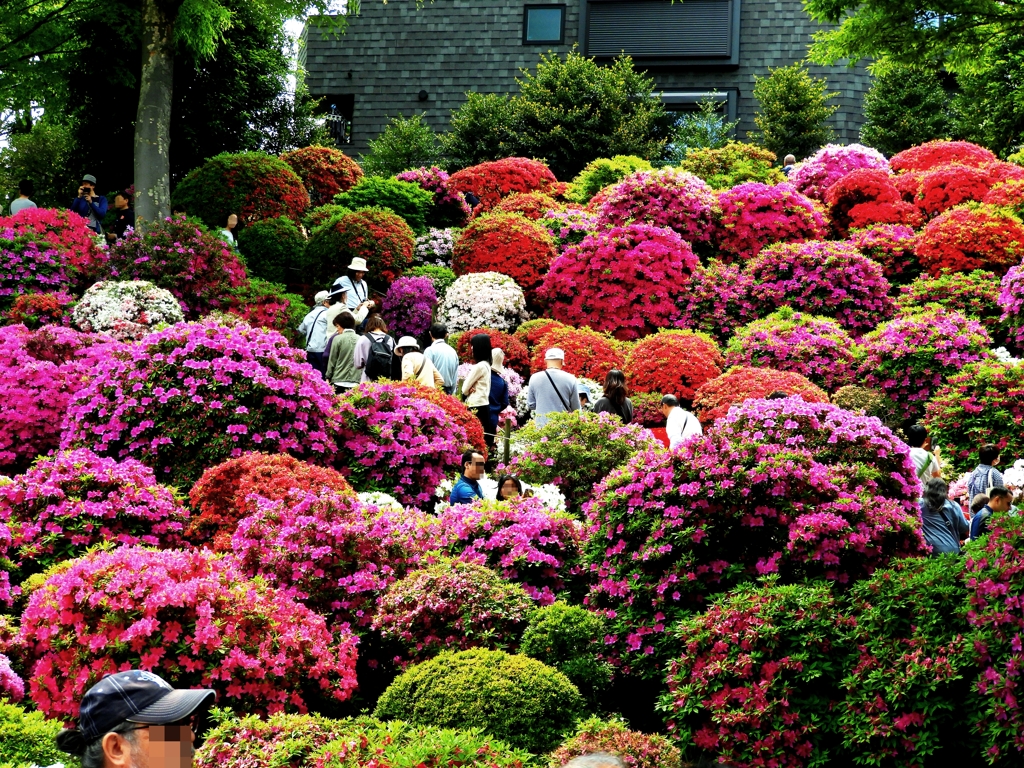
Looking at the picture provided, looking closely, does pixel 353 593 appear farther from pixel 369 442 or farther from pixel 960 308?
pixel 960 308

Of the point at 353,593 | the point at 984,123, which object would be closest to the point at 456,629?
the point at 353,593

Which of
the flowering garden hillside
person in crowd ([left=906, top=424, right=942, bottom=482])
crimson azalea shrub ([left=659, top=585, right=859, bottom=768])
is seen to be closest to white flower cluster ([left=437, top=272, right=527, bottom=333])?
the flowering garden hillside

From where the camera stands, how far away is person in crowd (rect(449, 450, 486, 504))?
10.2 meters

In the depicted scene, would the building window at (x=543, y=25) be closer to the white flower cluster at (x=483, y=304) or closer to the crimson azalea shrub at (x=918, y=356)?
the white flower cluster at (x=483, y=304)

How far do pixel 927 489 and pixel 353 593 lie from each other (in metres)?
4.74

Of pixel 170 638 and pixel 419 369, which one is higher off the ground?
pixel 419 369

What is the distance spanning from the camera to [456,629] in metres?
7.44

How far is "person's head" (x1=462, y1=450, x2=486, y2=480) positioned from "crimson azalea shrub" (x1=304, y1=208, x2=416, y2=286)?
8889 mm

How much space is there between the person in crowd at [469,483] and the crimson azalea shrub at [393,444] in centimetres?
64

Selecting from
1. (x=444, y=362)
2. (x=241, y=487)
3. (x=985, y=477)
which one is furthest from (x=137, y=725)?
(x=444, y=362)

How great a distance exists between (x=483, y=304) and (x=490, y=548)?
10.2 m

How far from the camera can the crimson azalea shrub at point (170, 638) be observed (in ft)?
21.8

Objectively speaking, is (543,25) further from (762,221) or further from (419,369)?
(419,369)

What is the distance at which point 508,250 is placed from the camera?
19516mm
